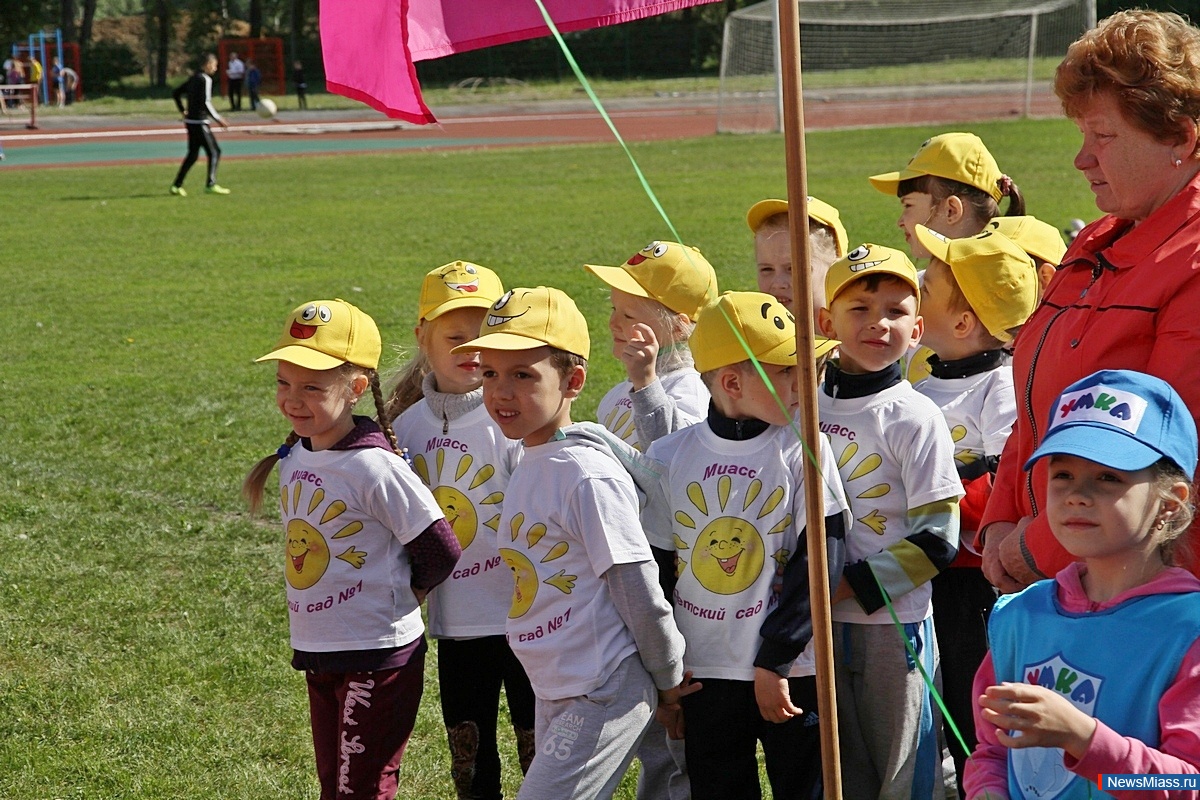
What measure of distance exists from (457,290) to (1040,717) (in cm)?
259

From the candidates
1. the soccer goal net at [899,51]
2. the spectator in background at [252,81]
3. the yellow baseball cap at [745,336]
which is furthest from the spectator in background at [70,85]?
the yellow baseball cap at [745,336]

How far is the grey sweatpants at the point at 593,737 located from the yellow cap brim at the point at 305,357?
45.9 inches

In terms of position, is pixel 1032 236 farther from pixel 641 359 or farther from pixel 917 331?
pixel 641 359

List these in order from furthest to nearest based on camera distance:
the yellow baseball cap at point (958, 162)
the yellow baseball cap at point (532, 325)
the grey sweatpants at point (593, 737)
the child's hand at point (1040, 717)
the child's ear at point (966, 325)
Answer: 1. the yellow baseball cap at point (958, 162)
2. the child's ear at point (966, 325)
3. the yellow baseball cap at point (532, 325)
4. the grey sweatpants at point (593, 737)
5. the child's hand at point (1040, 717)

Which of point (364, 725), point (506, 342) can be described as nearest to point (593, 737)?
point (364, 725)

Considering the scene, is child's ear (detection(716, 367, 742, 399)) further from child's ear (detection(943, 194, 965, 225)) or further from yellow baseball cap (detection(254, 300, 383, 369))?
child's ear (detection(943, 194, 965, 225))

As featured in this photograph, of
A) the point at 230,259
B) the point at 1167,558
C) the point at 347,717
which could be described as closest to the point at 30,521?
the point at 347,717

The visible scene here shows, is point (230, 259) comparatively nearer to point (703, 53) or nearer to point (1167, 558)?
point (1167, 558)

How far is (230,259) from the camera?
16.0m

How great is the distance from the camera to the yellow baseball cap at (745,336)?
3529mm

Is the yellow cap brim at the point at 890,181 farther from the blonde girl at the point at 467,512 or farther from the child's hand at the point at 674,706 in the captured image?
the child's hand at the point at 674,706

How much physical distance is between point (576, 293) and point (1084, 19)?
27.1 metres

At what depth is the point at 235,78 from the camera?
45.5 metres

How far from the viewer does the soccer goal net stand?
3400 centimetres
